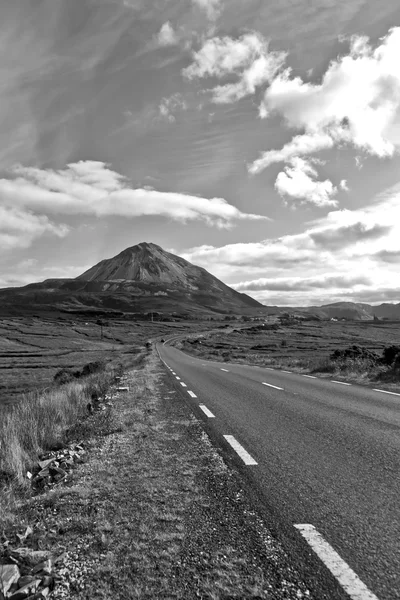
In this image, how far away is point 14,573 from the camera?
9.74ft

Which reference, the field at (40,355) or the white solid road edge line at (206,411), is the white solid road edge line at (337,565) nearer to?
the white solid road edge line at (206,411)

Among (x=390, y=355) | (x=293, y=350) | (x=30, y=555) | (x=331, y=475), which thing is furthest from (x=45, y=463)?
(x=293, y=350)

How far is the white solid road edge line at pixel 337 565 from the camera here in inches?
109

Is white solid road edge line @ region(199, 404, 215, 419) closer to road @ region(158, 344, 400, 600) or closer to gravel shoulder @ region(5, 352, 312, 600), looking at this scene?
road @ region(158, 344, 400, 600)

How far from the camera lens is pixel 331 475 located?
17.0 feet

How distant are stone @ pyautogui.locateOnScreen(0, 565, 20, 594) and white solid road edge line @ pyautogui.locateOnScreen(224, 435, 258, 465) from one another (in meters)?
3.55

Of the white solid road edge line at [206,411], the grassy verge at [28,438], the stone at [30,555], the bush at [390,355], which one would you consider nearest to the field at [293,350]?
the bush at [390,355]

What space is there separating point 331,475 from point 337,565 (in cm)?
221

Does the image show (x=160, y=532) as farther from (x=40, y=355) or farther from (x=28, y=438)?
(x=40, y=355)

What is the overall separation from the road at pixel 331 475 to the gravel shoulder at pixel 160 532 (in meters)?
0.36

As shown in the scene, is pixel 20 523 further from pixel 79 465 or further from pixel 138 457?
pixel 138 457

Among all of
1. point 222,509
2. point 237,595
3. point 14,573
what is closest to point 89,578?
point 14,573

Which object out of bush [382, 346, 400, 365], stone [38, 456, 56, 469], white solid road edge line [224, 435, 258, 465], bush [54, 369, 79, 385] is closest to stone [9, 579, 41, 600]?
stone [38, 456, 56, 469]

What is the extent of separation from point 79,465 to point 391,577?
4500mm
